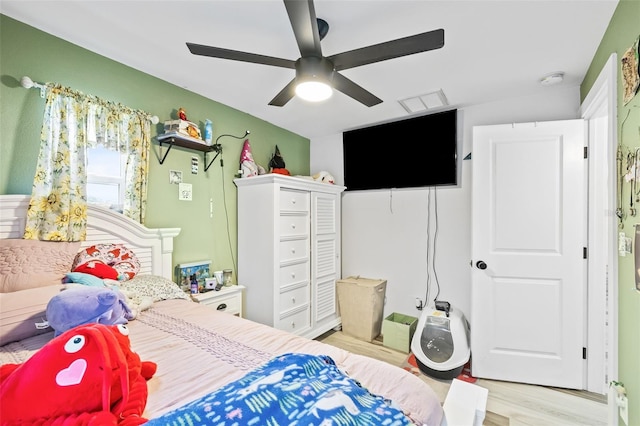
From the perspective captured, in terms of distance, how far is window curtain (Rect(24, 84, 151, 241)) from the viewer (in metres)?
1.64

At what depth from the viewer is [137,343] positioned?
1248 mm

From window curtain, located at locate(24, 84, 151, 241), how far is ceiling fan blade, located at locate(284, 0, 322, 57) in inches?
58.2

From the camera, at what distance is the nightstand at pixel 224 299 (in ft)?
7.45

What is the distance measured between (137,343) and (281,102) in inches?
60.2

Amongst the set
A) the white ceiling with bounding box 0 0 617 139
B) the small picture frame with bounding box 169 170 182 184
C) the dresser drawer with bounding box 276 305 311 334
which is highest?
the white ceiling with bounding box 0 0 617 139

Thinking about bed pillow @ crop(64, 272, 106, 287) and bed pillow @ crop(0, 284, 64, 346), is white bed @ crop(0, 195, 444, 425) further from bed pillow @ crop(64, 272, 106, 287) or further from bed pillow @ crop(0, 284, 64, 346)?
bed pillow @ crop(64, 272, 106, 287)

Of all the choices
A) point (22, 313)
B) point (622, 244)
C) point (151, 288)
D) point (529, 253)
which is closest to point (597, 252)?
point (529, 253)

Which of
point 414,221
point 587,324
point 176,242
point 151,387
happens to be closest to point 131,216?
point 176,242

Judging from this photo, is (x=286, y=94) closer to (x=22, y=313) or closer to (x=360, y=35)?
(x=360, y=35)

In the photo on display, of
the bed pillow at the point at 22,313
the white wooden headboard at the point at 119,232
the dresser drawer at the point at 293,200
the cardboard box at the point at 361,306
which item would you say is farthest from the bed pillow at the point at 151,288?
the cardboard box at the point at 361,306

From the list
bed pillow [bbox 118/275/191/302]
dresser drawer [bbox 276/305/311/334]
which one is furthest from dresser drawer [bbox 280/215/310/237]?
bed pillow [bbox 118/275/191/302]

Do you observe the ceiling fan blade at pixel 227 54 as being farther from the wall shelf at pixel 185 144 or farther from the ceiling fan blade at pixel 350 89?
the wall shelf at pixel 185 144

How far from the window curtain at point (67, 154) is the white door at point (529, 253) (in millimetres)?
2758

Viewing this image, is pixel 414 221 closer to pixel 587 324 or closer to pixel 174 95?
pixel 587 324
